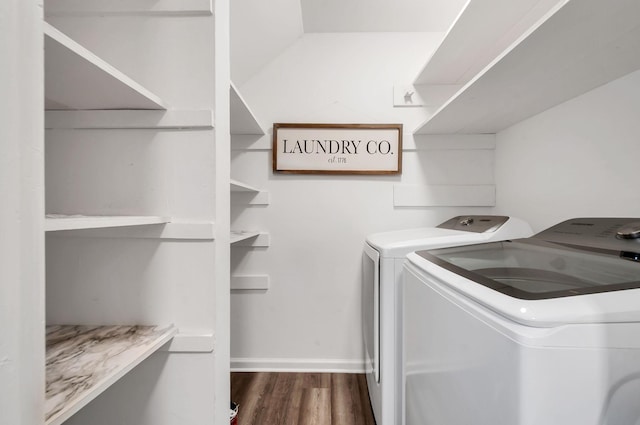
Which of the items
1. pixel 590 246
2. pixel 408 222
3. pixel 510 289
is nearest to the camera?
pixel 510 289

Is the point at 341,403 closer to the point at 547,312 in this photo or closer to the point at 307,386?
the point at 307,386

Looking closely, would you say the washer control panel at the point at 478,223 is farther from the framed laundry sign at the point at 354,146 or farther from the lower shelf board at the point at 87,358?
the lower shelf board at the point at 87,358

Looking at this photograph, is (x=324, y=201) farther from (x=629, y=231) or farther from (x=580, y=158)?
(x=629, y=231)

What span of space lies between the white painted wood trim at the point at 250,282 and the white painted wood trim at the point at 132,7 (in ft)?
5.03

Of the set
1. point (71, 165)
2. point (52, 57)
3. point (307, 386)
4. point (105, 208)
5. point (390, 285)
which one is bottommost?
point (307, 386)

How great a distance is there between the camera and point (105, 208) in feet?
3.18

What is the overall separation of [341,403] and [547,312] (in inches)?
61.3

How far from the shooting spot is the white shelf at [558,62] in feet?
2.61

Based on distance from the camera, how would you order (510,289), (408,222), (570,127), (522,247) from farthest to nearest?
(408,222)
(570,127)
(522,247)
(510,289)

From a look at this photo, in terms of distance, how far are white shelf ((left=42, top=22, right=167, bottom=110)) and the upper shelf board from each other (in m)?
1.32

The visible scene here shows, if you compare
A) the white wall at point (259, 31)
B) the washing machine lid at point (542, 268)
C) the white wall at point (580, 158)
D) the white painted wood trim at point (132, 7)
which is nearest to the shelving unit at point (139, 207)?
the white painted wood trim at point (132, 7)

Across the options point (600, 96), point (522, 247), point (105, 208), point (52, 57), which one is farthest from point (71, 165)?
Answer: point (600, 96)

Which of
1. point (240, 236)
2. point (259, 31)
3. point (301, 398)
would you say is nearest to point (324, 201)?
point (240, 236)

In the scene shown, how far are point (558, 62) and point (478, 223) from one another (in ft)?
2.54
